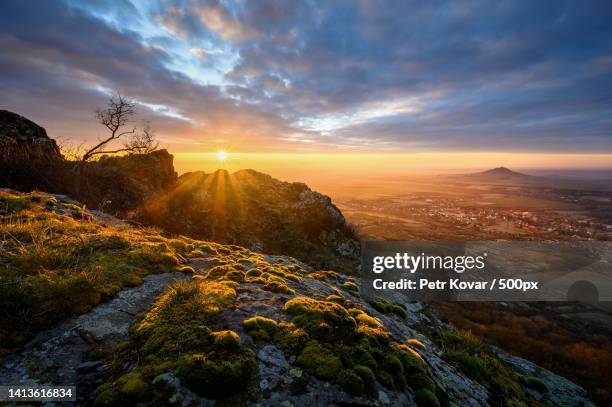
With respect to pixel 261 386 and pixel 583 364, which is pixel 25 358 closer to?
pixel 261 386

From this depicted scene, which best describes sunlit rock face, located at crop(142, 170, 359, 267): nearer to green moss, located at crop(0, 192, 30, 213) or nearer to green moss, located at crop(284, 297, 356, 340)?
green moss, located at crop(0, 192, 30, 213)

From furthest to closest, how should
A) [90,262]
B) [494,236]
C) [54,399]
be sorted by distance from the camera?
[494,236] < [90,262] < [54,399]

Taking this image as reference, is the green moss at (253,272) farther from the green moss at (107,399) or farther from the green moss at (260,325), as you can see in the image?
the green moss at (107,399)

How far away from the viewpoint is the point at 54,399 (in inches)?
228

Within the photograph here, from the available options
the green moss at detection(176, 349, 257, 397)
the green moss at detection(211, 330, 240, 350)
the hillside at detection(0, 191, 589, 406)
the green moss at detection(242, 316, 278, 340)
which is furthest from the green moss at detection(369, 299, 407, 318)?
the green moss at detection(176, 349, 257, 397)

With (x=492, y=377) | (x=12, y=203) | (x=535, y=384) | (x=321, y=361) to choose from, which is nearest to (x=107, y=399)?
(x=321, y=361)

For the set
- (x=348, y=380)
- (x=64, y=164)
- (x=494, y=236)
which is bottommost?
(x=494, y=236)

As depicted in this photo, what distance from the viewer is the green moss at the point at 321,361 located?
763cm

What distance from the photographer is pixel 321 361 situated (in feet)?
26.3

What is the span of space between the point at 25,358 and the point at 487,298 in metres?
97.0

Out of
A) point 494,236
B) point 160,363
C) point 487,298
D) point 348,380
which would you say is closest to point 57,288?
point 160,363

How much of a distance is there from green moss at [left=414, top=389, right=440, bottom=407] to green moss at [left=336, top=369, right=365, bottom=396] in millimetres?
2033

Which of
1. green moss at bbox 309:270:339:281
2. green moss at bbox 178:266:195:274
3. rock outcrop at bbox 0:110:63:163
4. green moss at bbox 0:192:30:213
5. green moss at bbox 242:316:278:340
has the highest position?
rock outcrop at bbox 0:110:63:163

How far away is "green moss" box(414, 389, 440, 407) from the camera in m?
8.09
